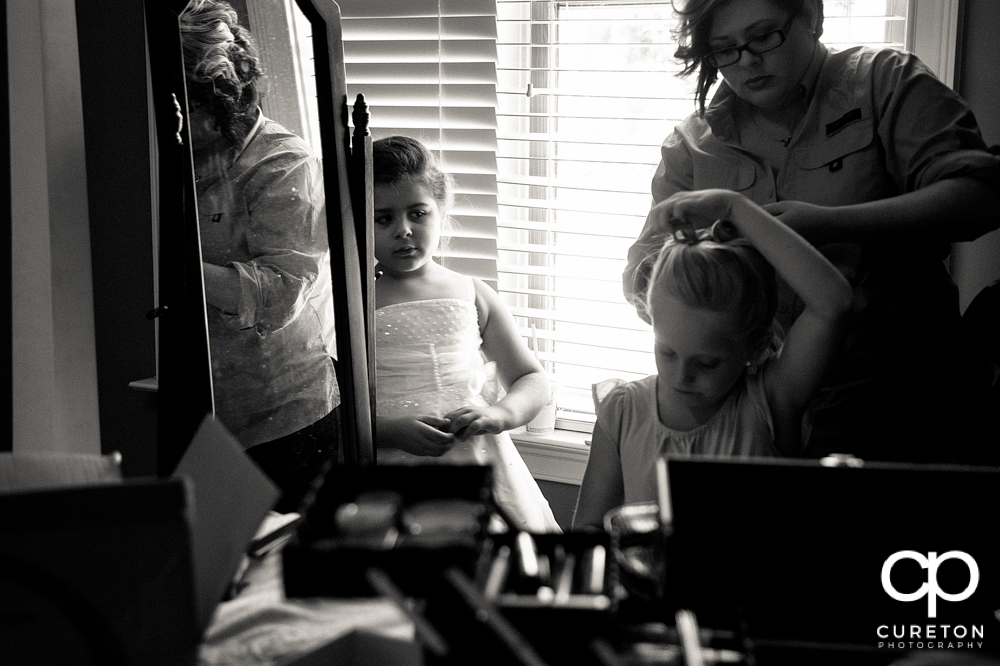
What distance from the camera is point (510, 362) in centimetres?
161


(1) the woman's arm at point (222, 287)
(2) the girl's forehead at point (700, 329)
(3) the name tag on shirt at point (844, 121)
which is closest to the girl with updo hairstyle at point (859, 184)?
(3) the name tag on shirt at point (844, 121)

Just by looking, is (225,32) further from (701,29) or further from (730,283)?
(730,283)

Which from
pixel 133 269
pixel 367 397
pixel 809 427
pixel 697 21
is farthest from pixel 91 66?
pixel 809 427

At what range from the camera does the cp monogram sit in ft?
2.16

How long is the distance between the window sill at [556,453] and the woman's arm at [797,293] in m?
→ 0.74

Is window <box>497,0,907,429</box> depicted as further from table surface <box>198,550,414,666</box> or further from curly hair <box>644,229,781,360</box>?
table surface <box>198,550,414,666</box>

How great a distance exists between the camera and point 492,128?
175 centimetres

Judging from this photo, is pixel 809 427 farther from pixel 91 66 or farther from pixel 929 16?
pixel 91 66

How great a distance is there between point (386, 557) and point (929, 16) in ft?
4.47

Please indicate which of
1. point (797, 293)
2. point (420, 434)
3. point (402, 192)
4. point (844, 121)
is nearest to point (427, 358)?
point (420, 434)

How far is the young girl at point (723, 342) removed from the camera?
106 centimetres

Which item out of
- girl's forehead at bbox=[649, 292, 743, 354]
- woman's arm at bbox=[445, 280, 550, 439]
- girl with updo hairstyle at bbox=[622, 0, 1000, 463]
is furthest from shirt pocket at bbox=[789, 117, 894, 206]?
woman's arm at bbox=[445, 280, 550, 439]

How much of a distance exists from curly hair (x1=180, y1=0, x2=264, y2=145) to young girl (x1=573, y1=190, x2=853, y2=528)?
2.11 feet

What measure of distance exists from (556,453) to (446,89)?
825 millimetres
